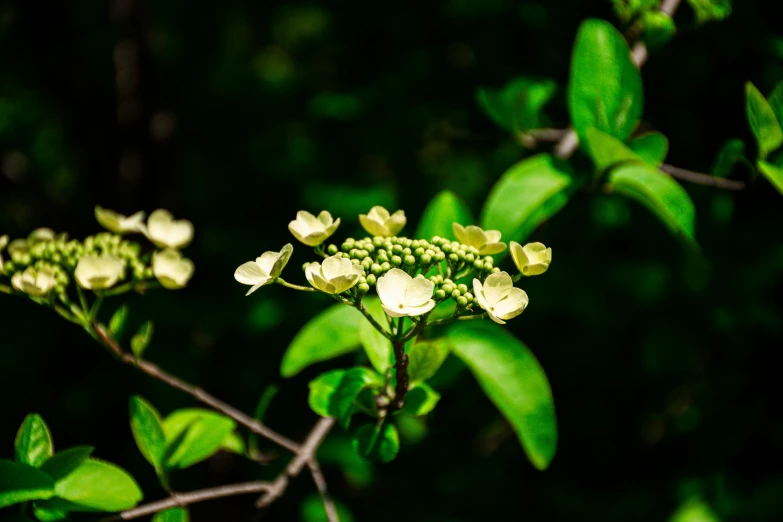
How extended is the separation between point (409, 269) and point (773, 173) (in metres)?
0.71

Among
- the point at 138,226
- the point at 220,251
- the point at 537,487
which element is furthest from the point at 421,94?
the point at 537,487

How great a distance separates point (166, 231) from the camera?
140 cm

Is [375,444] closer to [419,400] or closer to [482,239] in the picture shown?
[419,400]

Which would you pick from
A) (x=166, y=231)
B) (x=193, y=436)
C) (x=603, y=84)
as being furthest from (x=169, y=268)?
(x=603, y=84)

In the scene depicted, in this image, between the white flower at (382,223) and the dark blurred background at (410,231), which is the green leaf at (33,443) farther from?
the dark blurred background at (410,231)

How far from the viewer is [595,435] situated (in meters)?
2.46

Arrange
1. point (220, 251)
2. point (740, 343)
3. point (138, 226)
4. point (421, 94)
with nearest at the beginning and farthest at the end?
point (138, 226), point (740, 343), point (421, 94), point (220, 251)

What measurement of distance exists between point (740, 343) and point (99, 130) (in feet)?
9.13

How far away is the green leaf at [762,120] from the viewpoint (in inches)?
43.8

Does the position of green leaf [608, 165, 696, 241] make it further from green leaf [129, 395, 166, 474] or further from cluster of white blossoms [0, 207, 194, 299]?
green leaf [129, 395, 166, 474]

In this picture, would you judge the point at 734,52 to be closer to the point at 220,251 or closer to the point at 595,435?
the point at 595,435

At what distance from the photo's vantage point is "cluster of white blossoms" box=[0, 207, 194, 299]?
1157 millimetres

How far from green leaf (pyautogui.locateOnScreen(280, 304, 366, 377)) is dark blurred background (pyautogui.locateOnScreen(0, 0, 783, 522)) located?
80 centimetres

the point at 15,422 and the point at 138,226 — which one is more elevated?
the point at 138,226
